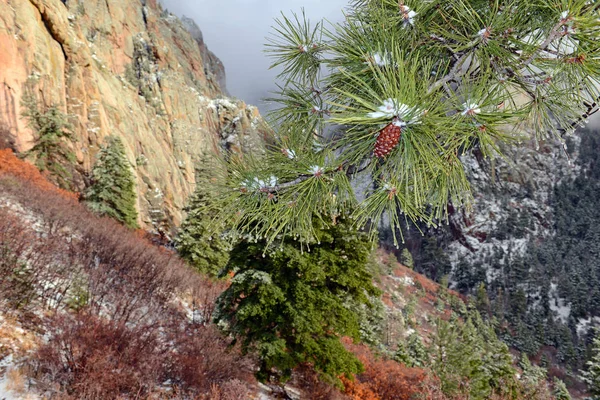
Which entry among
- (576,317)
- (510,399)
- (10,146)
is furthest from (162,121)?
(576,317)

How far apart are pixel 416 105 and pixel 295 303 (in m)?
6.50

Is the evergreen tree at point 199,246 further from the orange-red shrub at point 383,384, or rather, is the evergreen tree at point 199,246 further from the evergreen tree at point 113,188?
the orange-red shrub at point 383,384

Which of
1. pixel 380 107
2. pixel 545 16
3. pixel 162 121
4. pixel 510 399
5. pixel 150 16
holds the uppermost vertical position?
pixel 150 16

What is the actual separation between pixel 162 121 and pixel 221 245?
34.2 meters

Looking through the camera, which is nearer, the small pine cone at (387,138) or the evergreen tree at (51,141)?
the small pine cone at (387,138)

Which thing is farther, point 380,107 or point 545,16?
point 545,16

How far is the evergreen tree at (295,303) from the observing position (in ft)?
23.2

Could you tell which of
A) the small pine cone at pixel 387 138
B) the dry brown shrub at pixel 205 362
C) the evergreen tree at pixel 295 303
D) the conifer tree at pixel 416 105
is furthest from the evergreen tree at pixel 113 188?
the small pine cone at pixel 387 138

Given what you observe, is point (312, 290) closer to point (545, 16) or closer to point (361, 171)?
point (361, 171)

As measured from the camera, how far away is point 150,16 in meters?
64.6

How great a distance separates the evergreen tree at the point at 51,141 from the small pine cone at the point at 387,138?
24800mm

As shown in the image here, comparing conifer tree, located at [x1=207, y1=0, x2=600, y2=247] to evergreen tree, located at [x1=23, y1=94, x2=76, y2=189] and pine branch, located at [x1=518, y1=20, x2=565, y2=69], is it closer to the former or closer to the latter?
pine branch, located at [x1=518, y1=20, x2=565, y2=69]

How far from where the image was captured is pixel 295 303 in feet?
24.1

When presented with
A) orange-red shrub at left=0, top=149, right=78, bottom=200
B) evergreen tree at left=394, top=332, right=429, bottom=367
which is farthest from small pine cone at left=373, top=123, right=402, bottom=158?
orange-red shrub at left=0, top=149, right=78, bottom=200
